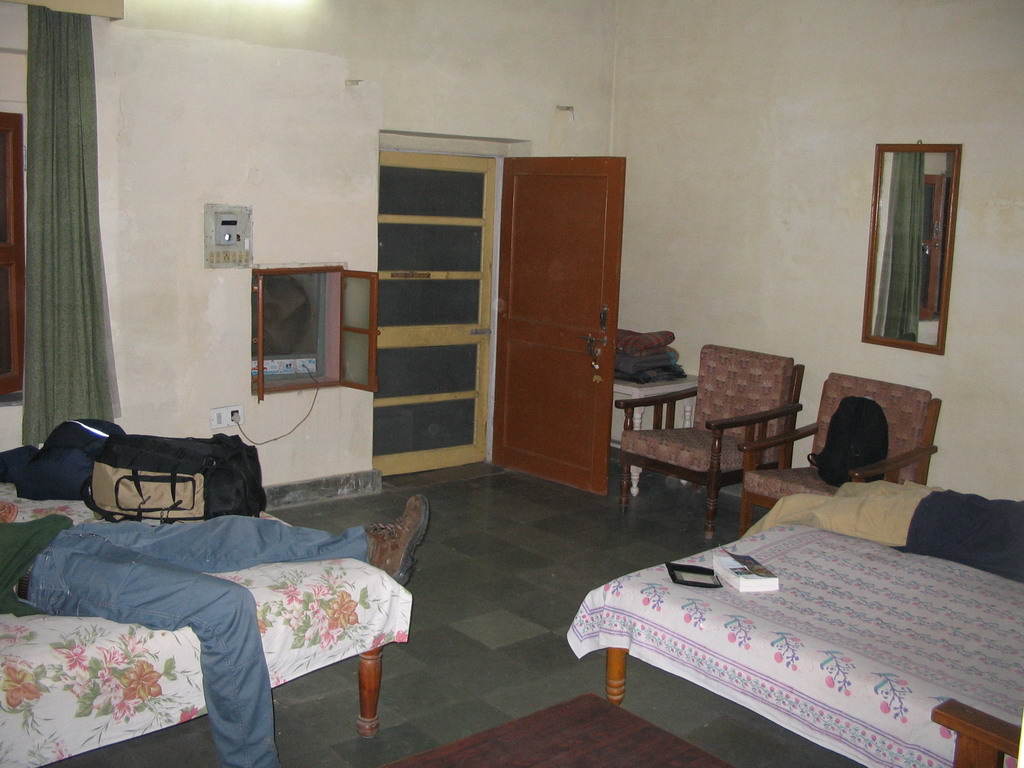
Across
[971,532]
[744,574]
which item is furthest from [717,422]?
[744,574]

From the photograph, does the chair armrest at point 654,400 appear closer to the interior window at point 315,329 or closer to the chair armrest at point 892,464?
the chair armrest at point 892,464

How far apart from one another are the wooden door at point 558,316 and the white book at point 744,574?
2452 millimetres

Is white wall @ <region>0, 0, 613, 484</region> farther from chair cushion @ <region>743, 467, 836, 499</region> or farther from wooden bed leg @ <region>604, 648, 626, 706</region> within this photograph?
wooden bed leg @ <region>604, 648, 626, 706</region>

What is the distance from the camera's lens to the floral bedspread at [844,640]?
246 centimetres

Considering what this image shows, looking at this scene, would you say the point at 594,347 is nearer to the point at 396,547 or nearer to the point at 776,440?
the point at 776,440

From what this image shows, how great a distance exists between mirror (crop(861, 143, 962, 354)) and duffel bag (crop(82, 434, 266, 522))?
342 centimetres

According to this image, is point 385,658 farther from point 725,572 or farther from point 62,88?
point 62,88

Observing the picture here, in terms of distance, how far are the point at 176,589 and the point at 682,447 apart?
10.2 feet

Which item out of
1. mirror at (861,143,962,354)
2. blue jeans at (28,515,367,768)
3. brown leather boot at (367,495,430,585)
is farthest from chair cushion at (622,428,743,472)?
blue jeans at (28,515,367,768)

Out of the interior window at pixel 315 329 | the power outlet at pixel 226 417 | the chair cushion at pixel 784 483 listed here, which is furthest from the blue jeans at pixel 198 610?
the chair cushion at pixel 784 483

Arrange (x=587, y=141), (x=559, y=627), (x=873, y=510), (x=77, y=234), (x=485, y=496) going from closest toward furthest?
(x=873, y=510) → (x=559, y=627) → (x=77, y=234) → (x=485, y=496) → (x=587, y=141)

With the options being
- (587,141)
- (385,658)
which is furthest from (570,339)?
(385,658)

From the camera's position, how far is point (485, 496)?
5.71 metres

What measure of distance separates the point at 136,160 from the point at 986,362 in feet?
13.7
